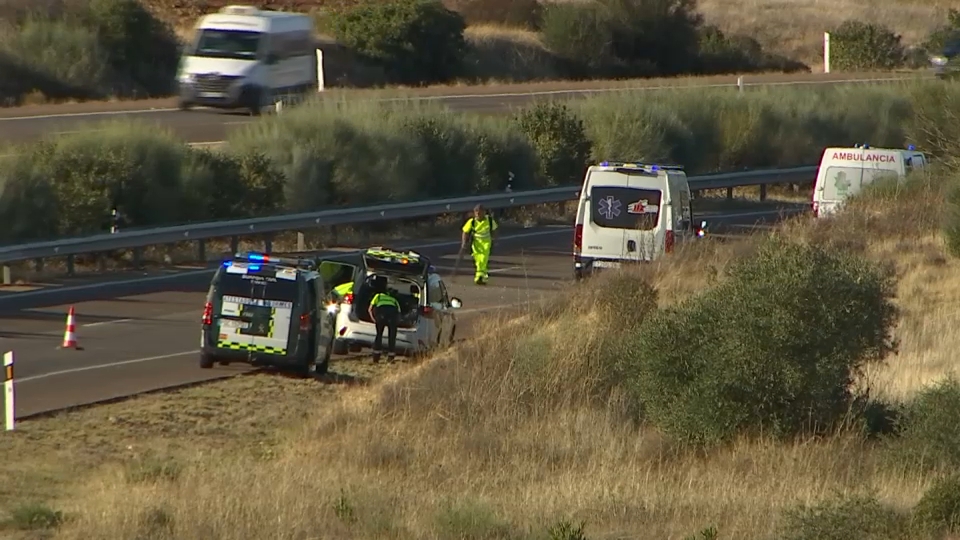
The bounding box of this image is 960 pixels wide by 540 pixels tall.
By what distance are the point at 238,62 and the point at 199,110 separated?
389 cm

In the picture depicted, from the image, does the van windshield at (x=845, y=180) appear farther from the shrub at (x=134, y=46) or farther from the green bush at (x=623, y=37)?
the green bush at (x=623, y=37)

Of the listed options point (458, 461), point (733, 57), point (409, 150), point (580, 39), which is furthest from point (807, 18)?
point (458, 461)

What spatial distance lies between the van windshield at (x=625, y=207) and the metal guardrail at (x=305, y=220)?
7.03 meters

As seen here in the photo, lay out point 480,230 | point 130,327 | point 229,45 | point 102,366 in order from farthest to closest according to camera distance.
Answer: point 229,45 → point 480,230 → point 130,327 → point 102,366

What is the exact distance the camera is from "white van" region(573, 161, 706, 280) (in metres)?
24.4

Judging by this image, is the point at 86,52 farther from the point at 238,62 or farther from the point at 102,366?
the point at 102,366

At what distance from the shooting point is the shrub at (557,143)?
131 feet

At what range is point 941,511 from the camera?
1004 cm

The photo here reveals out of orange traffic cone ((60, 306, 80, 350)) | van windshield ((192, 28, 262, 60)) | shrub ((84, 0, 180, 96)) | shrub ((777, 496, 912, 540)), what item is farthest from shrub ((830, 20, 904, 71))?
shrub ((777, 496, 912, 540))

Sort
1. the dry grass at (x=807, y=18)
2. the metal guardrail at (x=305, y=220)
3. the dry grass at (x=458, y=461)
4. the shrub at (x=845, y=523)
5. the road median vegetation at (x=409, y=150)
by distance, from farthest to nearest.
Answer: the dry grass at (x=807, y=18) → the road median vegetation at (x=409, y=150) → the metal guardrail at (x=305, y=220) → the dry grass at (x=458, y=461) → the shrub at (x=845, y=523)

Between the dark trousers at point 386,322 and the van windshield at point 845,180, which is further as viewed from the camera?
the van windshield at point 845,180

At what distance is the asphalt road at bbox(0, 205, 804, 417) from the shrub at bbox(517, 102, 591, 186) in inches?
361

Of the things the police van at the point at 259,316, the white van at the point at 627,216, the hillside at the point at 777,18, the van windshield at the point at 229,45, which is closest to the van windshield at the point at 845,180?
the white van at the point at 627,216

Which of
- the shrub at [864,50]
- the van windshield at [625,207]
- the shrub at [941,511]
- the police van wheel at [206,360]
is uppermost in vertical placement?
the shrub at [864,50]
